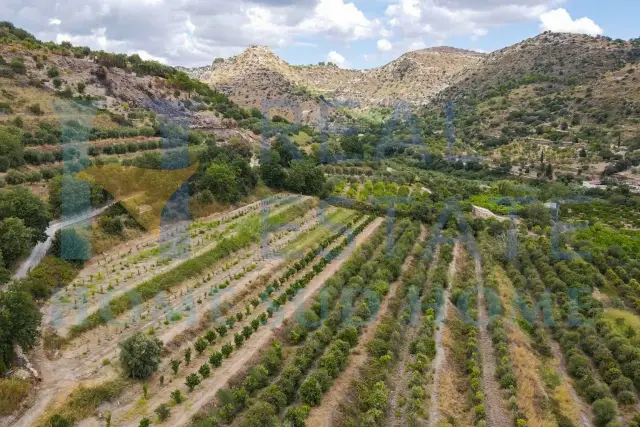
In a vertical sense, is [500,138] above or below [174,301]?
above

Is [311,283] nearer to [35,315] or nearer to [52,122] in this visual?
[35,315]

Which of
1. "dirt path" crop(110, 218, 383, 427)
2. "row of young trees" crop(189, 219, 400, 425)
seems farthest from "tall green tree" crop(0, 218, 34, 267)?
"row of young trees" crop(189, 219, 400, 425)

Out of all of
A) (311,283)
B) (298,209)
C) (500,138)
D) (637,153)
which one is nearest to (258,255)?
(311,283)

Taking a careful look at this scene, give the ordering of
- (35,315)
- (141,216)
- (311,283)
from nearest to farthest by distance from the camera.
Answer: (35,315), (311,283), (141,216)

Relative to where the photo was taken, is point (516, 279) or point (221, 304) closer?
point (221, 304)

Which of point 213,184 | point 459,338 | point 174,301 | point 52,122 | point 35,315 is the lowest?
point 459,338

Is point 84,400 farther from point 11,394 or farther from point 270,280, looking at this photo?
point 270,280

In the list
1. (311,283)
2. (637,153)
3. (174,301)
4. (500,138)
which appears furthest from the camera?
(500,138)
